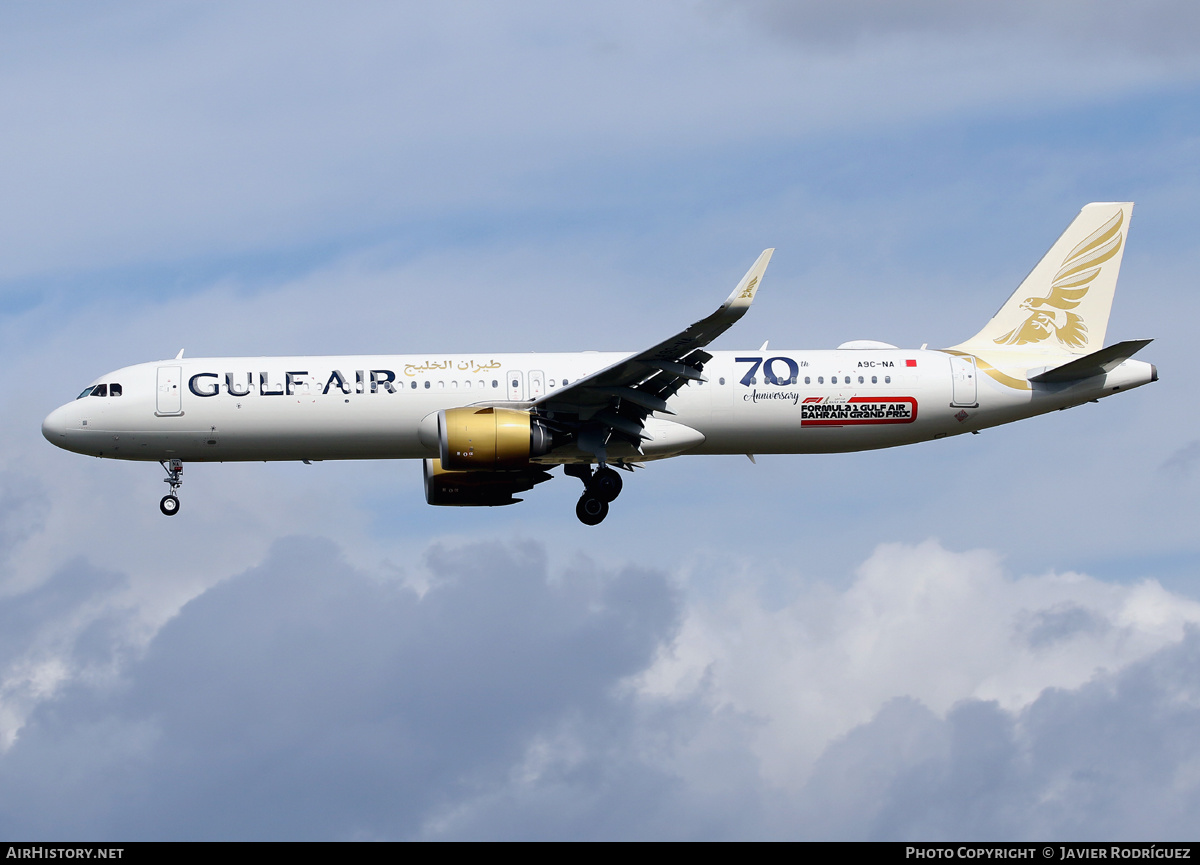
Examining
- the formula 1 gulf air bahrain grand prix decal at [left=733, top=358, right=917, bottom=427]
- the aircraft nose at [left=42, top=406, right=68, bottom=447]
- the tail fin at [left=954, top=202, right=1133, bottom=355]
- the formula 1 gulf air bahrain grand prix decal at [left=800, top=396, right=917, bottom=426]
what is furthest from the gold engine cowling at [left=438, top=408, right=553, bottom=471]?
the tail fin at [left=954, top=202, right=1133, bottom=355]

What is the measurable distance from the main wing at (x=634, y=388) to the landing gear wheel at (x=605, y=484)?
99 cm

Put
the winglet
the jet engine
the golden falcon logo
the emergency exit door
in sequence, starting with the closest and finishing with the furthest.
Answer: the winglet, the emergency exit door, the jet engine, the golden falcon logo

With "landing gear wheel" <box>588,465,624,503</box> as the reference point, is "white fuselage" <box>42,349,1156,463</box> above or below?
above

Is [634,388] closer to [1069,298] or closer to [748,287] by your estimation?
[748,287]

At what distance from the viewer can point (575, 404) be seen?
3719 cm

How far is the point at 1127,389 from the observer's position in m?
40.1

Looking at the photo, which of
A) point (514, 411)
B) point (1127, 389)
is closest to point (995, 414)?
point (1127, 389)

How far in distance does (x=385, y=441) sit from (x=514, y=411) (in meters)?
4.01

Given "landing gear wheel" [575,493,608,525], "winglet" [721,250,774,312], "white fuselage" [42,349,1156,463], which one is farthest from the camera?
"landing gear wheel" [575,493,608,525]

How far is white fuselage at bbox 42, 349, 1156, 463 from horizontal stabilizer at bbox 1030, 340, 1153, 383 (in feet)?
0.80

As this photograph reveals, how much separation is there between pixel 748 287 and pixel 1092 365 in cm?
1181

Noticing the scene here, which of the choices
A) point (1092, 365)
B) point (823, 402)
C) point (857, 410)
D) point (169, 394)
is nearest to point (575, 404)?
point (823, 402)

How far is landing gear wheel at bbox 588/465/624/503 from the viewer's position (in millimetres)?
39125

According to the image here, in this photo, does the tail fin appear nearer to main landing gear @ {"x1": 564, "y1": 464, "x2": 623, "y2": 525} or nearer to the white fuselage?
the white fuselage
